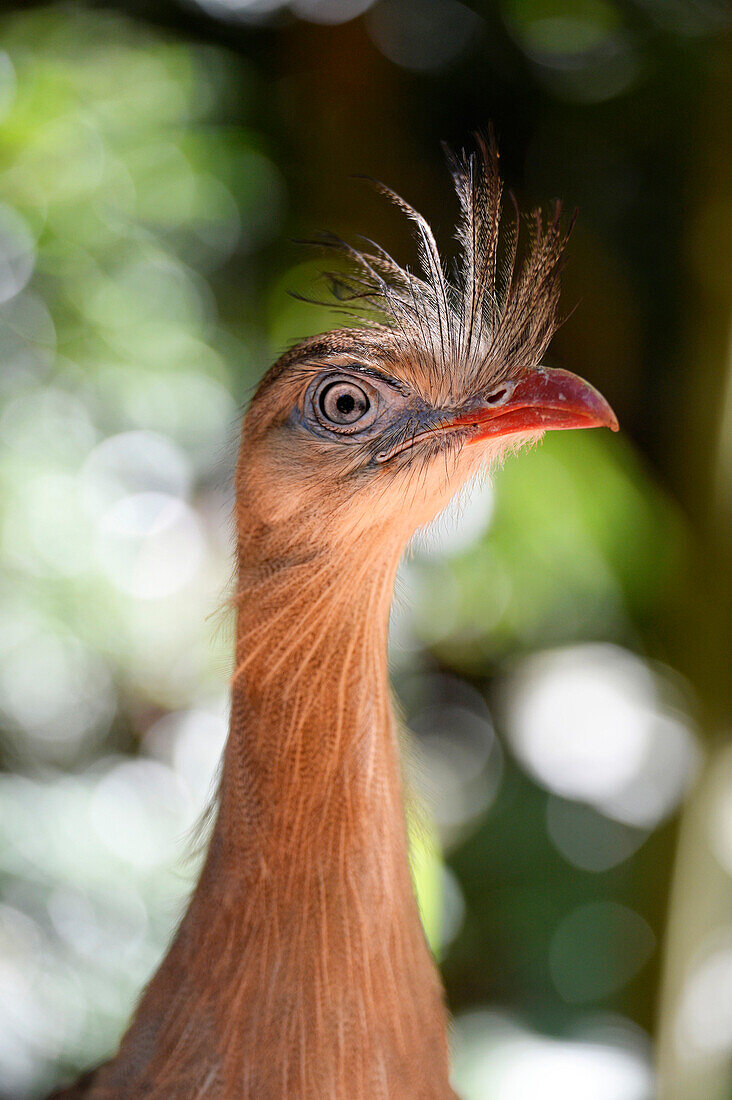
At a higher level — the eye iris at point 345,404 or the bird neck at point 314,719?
the eye iris at point 345,404

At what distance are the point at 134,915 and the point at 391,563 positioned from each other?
1.19 meters

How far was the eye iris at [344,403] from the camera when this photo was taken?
2.31ft

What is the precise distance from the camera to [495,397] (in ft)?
2.28

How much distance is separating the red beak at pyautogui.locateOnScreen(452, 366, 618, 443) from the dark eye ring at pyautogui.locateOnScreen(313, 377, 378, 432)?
0.08 m

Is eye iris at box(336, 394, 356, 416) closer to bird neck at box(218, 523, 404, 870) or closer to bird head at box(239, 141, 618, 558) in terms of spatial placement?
bird head at box(239, 141, 618, 558)

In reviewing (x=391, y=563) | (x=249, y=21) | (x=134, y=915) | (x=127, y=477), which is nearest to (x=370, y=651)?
(x=391, y=563)

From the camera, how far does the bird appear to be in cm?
67

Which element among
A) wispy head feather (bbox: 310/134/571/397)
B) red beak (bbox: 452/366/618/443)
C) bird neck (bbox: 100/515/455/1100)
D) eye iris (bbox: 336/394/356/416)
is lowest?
bird neck (bbox: 100/515/455/1100)

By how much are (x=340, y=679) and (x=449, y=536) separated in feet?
2.56

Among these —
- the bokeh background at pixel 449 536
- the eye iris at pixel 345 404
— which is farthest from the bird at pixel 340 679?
the bokeh background at pixel 449 536

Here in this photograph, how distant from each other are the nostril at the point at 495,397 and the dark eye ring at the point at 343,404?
9 cm

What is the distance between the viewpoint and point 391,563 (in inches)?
28.8

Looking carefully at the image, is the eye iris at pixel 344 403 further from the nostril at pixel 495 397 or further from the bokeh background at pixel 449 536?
the bokeh background at pixel 449 536

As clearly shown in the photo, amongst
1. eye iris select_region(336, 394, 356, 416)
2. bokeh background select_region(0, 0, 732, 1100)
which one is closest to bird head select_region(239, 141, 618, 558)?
eye iris select_region(336, 394, 356, 416)
